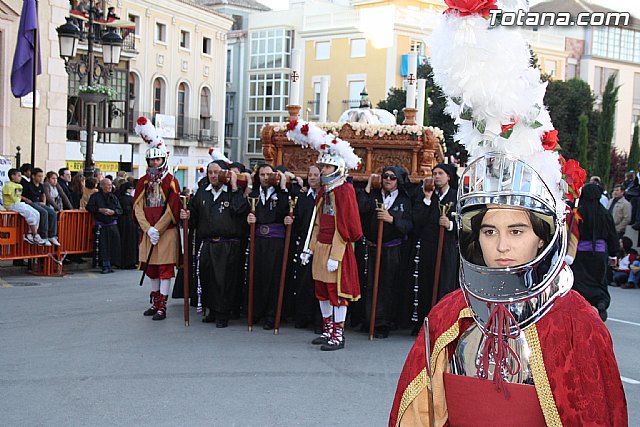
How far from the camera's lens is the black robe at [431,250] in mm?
8695

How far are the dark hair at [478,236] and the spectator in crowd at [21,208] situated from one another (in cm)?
1043

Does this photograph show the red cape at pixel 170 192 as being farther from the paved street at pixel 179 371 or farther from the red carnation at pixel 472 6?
the red carnation at pixel 472 6

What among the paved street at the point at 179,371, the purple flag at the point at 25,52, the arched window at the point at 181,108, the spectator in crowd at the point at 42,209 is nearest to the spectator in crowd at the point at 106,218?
the spectator in crowd at the point at 42,209

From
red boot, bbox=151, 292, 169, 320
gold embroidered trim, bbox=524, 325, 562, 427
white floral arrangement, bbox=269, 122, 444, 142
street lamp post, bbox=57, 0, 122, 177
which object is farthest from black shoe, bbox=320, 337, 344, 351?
street lamp post, bbox=57, 0, 122, 177

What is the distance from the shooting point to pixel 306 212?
29.8 feet

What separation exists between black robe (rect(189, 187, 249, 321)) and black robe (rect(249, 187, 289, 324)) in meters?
0.22

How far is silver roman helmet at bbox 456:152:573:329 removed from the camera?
2908 mm

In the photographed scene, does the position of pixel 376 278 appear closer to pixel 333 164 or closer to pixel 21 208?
pixel 333 164

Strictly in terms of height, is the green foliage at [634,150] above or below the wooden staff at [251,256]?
above

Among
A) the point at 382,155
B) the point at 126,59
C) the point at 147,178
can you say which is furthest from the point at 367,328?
the point at 126,59

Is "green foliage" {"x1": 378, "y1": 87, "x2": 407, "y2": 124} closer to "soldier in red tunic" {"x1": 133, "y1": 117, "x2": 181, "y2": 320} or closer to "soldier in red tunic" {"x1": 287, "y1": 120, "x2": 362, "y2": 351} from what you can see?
"soldier in red tunic" {"x1": 133, "y1": 117, "x2": 181, "y2": 320}

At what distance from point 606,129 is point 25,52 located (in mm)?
26466

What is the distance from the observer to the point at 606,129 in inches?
1361

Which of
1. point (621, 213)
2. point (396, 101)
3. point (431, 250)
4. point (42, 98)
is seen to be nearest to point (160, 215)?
point (431, 250)
